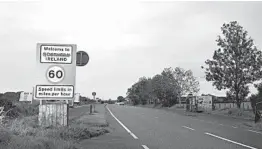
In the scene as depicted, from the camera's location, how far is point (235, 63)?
110 feet

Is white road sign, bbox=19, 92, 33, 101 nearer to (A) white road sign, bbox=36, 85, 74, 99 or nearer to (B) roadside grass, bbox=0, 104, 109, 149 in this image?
(B) roadside grass, bbox=0, 104, 109, 149

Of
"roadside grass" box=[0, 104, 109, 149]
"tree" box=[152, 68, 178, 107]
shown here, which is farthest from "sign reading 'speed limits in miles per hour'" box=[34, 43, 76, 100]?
"tree" box=[152, 68, 178, 107]

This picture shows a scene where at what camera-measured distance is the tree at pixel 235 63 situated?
32844mm

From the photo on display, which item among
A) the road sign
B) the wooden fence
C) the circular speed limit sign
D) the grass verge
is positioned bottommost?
the grass verge

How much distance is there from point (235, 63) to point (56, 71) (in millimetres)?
25624

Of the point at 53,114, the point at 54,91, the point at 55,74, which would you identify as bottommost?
the point at 53,114

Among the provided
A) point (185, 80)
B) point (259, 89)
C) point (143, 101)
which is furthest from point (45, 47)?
point (143, 101)

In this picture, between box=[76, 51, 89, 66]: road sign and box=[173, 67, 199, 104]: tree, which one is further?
box=[173, 67, 199, 104]: tree

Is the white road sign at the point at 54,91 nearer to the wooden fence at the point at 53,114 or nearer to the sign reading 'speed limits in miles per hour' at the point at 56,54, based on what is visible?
the wooden fence at the point at 53,114

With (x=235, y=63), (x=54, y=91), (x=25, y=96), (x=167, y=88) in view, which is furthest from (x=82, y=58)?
(x=167, y=88)

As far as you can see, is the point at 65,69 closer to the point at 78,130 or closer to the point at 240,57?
the point at 78,130

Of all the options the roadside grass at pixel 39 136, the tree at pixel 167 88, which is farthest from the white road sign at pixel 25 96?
the roadside grass at pixel 39 136

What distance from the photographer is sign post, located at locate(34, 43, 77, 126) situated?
12523 mm

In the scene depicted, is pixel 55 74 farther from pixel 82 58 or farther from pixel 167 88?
pixel 167 88
